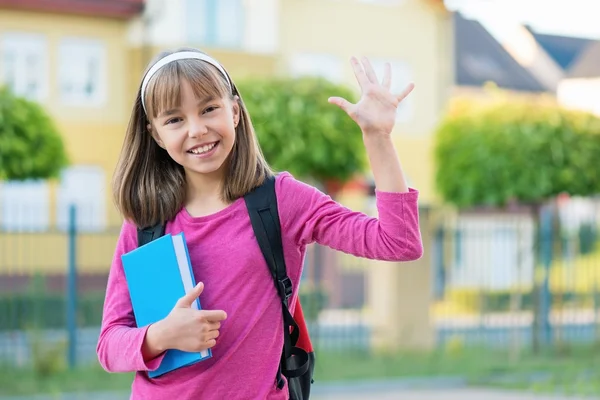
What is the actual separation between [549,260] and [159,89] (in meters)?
11.2

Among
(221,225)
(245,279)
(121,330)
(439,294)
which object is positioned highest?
(221,225)

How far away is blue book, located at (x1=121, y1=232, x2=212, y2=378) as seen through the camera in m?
2.27

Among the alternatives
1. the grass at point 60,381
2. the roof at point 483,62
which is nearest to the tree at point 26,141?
the grass at point 60,381

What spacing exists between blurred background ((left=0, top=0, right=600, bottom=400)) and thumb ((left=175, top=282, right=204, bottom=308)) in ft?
23.7

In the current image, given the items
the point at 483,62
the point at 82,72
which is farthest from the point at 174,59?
the point at 483,62

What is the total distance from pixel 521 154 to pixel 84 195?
1079 cm

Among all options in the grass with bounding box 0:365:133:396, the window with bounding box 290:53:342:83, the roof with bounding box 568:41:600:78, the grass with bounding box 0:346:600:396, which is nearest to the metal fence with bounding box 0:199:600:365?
the grass with bounding box 0:365:133:396

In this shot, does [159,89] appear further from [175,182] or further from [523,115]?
[523,115]

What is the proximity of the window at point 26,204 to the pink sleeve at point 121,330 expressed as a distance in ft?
56.5

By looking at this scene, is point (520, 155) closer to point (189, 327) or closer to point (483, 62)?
point (189, 327)

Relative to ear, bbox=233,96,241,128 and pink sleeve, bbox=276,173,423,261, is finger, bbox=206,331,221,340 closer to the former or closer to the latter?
pink sleeve, bbox=276,173,423,261

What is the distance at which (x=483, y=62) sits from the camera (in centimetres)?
3256

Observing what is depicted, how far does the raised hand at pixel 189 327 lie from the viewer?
2176 mm

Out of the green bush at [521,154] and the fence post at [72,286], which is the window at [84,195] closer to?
the fence post at [72,286]
